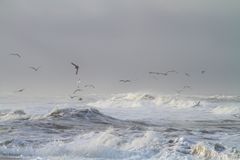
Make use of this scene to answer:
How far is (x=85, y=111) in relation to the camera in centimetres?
3759

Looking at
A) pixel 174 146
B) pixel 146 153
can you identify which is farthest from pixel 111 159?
pixel 174 146

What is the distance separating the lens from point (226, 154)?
16359mm

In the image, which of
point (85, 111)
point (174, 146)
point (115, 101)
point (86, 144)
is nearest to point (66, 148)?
point (86, 144)

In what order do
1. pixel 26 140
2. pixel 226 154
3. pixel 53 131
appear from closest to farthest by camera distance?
pixel 226 154, pixel 26 140, pixel 53 131

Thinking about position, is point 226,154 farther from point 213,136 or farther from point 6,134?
point 6,134

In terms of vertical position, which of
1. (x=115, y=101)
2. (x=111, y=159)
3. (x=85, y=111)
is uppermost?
(x=115, y=101)

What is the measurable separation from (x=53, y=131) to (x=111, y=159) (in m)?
8.60

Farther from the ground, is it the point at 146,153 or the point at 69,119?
the point at 69,119

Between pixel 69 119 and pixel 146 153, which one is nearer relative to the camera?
pixel 146 153

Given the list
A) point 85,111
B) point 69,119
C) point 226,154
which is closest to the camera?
point 226,154

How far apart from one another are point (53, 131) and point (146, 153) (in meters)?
8.41

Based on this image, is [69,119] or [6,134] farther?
[69,119]

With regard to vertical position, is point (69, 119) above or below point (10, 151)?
above

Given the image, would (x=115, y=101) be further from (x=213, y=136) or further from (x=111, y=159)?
(x=111, y=159)
